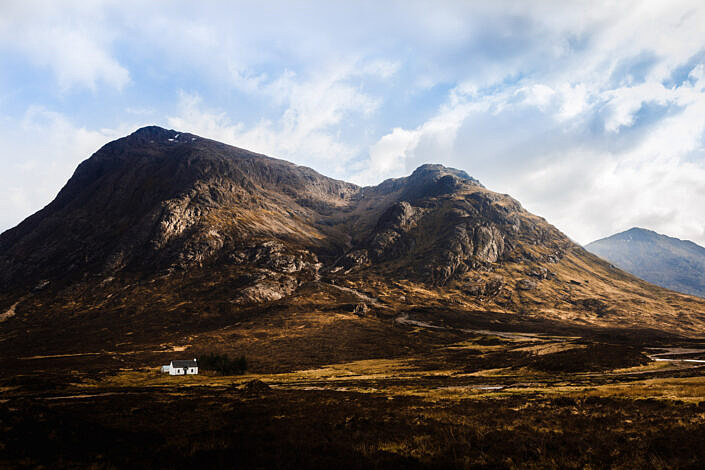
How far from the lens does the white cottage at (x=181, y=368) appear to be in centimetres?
9581

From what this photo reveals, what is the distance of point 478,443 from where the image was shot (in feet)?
74.7

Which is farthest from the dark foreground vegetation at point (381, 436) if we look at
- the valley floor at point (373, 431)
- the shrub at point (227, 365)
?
the shrub at point (227, 365)

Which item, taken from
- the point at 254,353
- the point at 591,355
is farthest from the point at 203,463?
the point at 254,353

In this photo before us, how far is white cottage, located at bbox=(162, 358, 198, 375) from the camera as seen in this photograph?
9581cm

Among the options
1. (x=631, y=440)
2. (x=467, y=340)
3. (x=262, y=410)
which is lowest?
(x=467, y=340)

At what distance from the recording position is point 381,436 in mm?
25406

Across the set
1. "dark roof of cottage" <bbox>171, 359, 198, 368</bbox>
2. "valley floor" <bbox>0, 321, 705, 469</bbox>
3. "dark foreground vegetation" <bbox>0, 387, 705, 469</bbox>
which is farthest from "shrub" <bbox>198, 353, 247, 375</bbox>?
"dark foreground vegetation" <bbox>0, 387, 705, 469</bbox>

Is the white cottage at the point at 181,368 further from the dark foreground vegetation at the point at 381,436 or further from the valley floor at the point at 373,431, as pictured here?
the dark foreground vegetation at the point at 381,436

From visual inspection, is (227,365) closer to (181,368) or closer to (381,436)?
(181,368)

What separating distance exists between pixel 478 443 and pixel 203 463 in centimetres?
1716

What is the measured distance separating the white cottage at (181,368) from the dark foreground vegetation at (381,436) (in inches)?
2507

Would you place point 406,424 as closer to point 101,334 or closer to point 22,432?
point 22,432

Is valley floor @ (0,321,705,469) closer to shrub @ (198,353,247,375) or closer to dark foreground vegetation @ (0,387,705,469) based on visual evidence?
dark foreground vegetation @ (0,387,705,469)

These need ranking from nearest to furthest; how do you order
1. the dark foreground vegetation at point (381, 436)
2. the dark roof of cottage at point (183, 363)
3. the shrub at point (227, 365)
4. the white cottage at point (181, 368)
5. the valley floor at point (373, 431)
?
the dark foreground vegetation at point (381, 436), the valley floor at point (373, 431), the white cottage at point (181, 368), the dark roof of cottage at point (183, 363), the shrub at point (227, 365)
